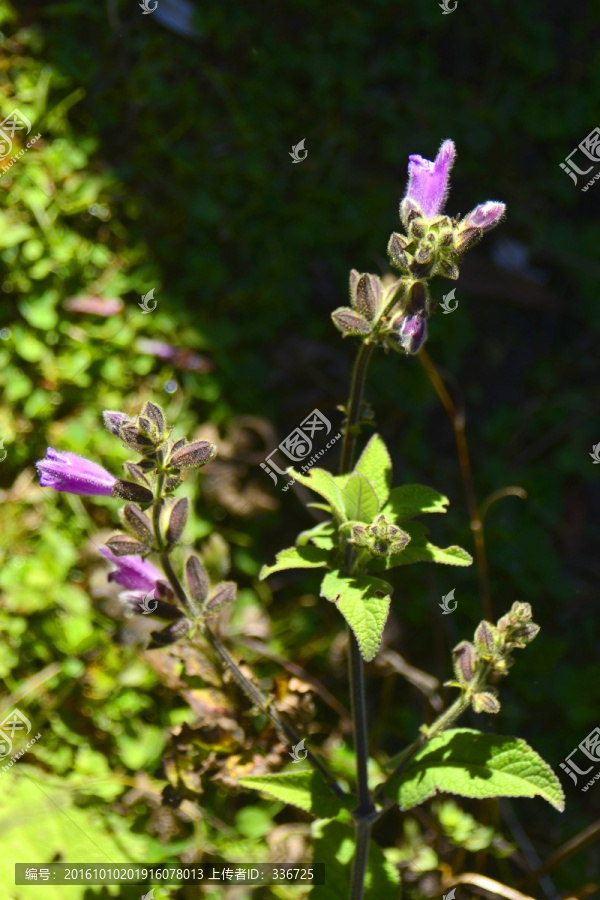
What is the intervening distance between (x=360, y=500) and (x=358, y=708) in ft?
1.78

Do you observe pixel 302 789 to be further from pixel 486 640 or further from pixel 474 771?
pixel 486 640

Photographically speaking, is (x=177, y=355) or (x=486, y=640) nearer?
(x=486, y=640)

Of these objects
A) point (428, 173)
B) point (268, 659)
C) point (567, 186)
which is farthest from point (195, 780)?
point (567, 186)

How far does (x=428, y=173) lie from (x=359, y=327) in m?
0.37

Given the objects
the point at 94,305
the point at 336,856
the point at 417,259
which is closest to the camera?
the point at 417,259

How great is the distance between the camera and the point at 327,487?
74.9 inches

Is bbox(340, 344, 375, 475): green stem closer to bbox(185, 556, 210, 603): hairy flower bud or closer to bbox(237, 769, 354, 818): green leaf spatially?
bbox(185, 556, 210, 603): hairy flower bud

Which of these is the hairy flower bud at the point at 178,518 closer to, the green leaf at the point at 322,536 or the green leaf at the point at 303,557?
the green leaf at the point at 303,557

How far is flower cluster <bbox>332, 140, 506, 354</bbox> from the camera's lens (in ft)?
5.41

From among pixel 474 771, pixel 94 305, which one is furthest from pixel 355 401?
pixel 94 305

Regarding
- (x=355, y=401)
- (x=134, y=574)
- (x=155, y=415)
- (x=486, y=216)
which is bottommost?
(x=134, y=574)

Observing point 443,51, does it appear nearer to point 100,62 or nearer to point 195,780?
point 100,62

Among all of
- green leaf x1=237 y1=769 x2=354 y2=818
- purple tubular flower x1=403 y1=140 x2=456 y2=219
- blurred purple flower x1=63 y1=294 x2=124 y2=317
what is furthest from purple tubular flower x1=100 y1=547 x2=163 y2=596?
blurred purple flower x1=63 y1=294 x2=124 y2=317

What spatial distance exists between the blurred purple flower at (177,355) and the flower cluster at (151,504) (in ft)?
5.15
